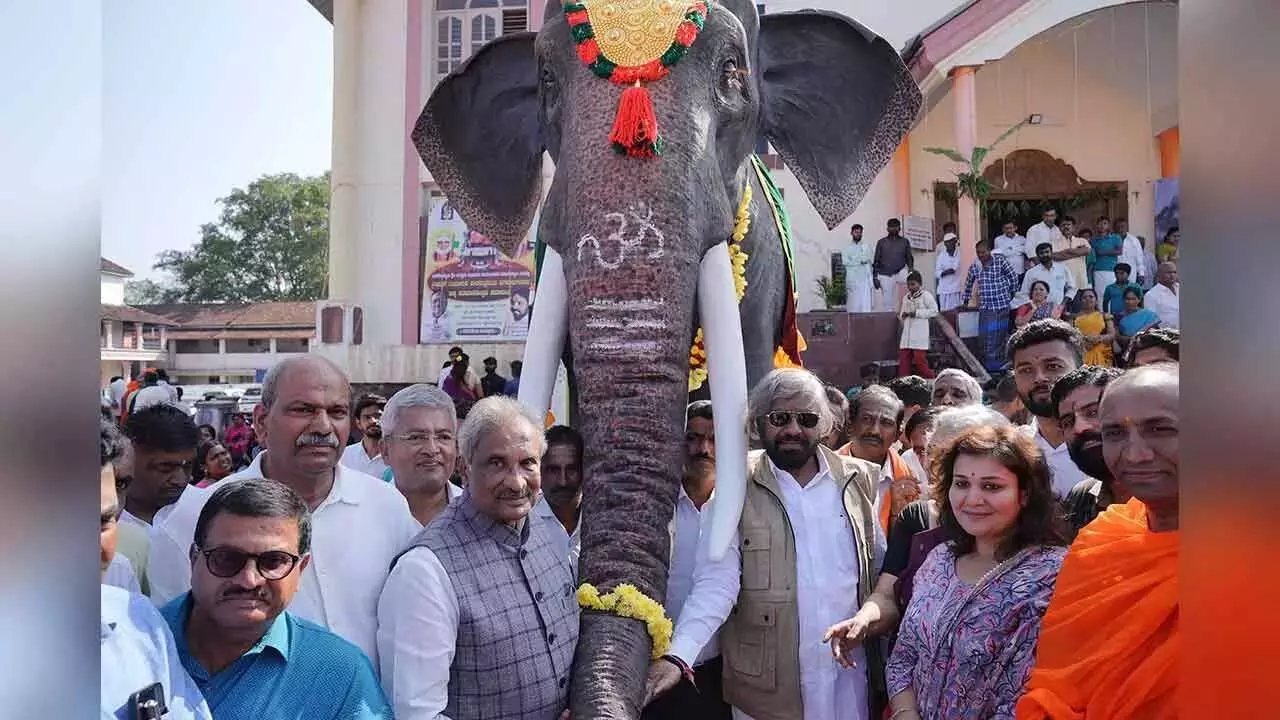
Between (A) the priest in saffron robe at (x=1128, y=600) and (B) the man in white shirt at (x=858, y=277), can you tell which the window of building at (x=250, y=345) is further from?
(A) the priest in saffron robe at (x=1128, y=600)

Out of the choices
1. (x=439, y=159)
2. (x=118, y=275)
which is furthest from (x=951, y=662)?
(x=118, y=275)

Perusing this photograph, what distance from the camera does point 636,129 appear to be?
3.41 meters

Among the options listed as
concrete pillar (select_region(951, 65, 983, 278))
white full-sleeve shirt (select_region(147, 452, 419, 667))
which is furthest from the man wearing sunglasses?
concrete pillar (select_region(951, 65, 983, 278))

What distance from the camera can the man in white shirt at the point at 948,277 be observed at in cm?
1321

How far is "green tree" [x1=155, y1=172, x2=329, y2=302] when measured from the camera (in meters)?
36.9

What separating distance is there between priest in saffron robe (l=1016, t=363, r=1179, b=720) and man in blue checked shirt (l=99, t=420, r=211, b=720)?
1.57 m

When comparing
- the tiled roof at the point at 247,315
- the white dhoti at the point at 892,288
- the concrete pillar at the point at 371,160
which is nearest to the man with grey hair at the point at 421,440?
the white dhoti at the point at 892,288

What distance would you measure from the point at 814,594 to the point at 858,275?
11015 millimetres

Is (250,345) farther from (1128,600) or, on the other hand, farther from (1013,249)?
(1128,600)

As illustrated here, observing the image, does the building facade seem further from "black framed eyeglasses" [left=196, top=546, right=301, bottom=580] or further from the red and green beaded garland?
"black framed eyeglasses" [left=196, top=546, right=301, bottom=580]

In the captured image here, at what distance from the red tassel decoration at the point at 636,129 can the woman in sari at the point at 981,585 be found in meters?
1.34
